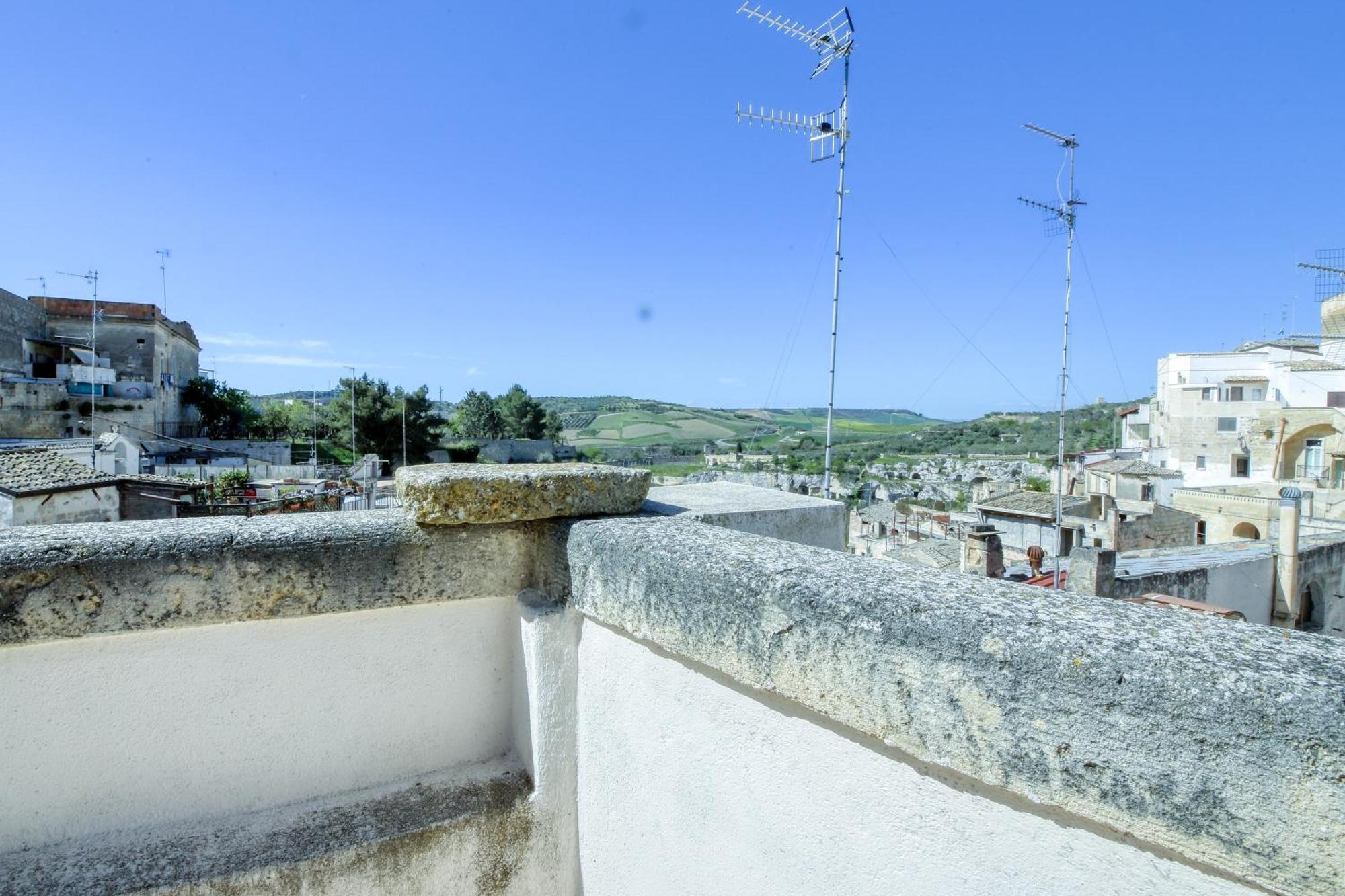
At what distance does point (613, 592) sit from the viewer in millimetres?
1639

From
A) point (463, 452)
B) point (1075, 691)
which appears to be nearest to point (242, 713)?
point (1075, 691)

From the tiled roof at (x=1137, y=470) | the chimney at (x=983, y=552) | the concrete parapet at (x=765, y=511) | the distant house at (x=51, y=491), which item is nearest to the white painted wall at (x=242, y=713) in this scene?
the concrete parapet at (x=765, y=511)

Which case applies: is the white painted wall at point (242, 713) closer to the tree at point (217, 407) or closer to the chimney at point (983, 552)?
the chimney at point (983, 552)

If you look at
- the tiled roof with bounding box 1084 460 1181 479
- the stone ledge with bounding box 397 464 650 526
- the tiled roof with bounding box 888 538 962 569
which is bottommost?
the tiled roof with bounding box 888 538 962 569

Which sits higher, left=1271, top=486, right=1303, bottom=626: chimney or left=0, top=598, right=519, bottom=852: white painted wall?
left=0, top=598, right=519, bottom=852: white painted wall

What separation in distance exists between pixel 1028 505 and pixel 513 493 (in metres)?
27.1

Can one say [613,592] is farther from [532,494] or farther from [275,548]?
[275,548]

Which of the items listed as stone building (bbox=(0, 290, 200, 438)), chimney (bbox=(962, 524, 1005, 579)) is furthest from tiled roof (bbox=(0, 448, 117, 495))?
stone building (bbox=(0, 290, 200, 438))

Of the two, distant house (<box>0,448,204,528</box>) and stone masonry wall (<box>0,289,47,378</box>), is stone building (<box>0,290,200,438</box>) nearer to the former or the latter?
stone masonry wall (<box>0,289,47,378</box>)

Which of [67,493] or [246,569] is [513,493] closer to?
[246,569]

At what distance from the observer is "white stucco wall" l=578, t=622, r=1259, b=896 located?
95cm

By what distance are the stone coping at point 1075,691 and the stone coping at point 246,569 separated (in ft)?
2.33

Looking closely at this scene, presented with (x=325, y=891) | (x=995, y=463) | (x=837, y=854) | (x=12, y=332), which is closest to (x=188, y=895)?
(x=325, y=891)

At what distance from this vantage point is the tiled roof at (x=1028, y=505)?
2478cm
